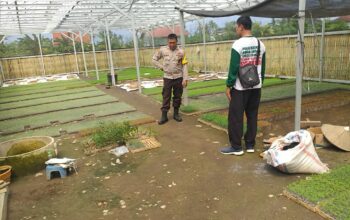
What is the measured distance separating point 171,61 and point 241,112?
2561 millimetres

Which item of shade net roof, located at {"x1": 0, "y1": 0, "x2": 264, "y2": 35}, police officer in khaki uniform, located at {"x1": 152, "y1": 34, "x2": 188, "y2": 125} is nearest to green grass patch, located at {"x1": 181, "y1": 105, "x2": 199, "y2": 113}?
police officer in khaki uniform, located at {"x1": 152, "y1": 34, "x2": 188, "y2": 125}

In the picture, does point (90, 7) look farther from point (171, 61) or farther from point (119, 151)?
point (119, 151)

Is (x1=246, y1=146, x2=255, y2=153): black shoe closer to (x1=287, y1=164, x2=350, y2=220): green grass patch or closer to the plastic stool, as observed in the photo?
(x1=287, y1=164, x2=350, y2=220): green grass patch

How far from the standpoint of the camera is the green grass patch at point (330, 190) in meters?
2.81

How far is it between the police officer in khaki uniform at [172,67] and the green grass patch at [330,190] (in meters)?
3.70

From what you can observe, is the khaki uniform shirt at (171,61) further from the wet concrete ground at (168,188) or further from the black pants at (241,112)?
the black pants at (241,112)

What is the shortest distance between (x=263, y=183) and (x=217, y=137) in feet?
6.13

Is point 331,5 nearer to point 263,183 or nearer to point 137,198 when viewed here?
point 263,183

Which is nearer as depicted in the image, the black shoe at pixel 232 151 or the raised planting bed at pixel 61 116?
the black shoe at pixel 232 151

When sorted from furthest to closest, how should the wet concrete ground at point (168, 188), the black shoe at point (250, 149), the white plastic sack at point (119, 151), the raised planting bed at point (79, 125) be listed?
the raised planting bed at point (79, 125) < the white plastic sack at point (119, 151) < the black shoe at point (250, 149) < the wet concrete ground at point (168, 188)

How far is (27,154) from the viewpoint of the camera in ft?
14.8

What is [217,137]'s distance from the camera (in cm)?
543

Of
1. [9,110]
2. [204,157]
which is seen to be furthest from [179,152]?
[9,110]

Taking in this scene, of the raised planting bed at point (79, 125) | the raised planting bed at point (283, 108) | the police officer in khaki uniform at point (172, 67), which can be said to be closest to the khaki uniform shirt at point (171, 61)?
the police officer in khaki uniform at point (172, 67)
